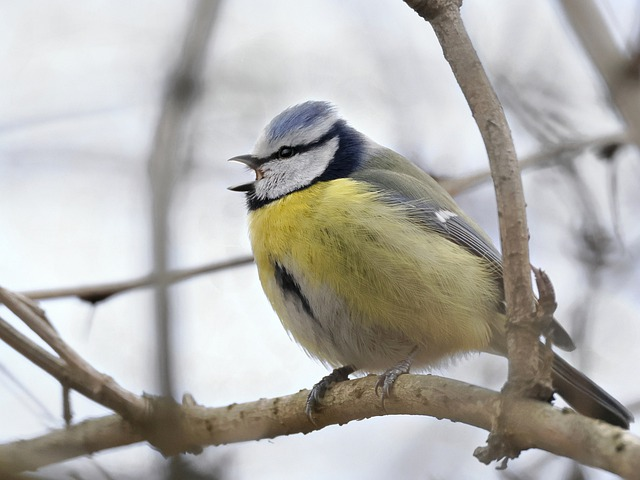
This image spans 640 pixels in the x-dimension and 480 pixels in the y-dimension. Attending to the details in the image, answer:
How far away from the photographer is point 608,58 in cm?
143

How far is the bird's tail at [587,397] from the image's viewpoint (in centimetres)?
299

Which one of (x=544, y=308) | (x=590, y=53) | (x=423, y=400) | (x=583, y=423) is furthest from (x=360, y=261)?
(x=590, y=53)

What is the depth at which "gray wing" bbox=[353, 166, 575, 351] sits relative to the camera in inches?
140

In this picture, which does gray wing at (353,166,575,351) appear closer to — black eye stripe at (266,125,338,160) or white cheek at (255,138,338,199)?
white cheek at (255,138,338,199)

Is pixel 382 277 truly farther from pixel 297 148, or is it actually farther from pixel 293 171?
pixel 297 148

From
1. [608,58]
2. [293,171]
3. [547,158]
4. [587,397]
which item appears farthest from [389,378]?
[608,58]

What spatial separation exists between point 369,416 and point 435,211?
1.07 m

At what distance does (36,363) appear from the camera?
7.86 feet

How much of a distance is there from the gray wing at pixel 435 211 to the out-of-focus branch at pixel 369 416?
0.84m

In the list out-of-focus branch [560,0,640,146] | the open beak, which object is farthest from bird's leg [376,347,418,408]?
out-of-focus branch [560,0,640,146]

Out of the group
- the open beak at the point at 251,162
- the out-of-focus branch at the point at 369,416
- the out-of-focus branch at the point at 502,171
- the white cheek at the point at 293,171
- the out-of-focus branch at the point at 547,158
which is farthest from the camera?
the open beak at the point at 251,162

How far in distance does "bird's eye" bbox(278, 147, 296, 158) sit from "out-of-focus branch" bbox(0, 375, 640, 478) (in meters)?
1.36

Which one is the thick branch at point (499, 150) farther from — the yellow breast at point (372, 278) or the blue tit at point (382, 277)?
the yellow breast at point (372, 278)

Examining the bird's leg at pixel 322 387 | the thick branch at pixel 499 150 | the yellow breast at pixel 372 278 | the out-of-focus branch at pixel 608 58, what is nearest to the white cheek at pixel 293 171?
the yellow breast at pixel 372 278
